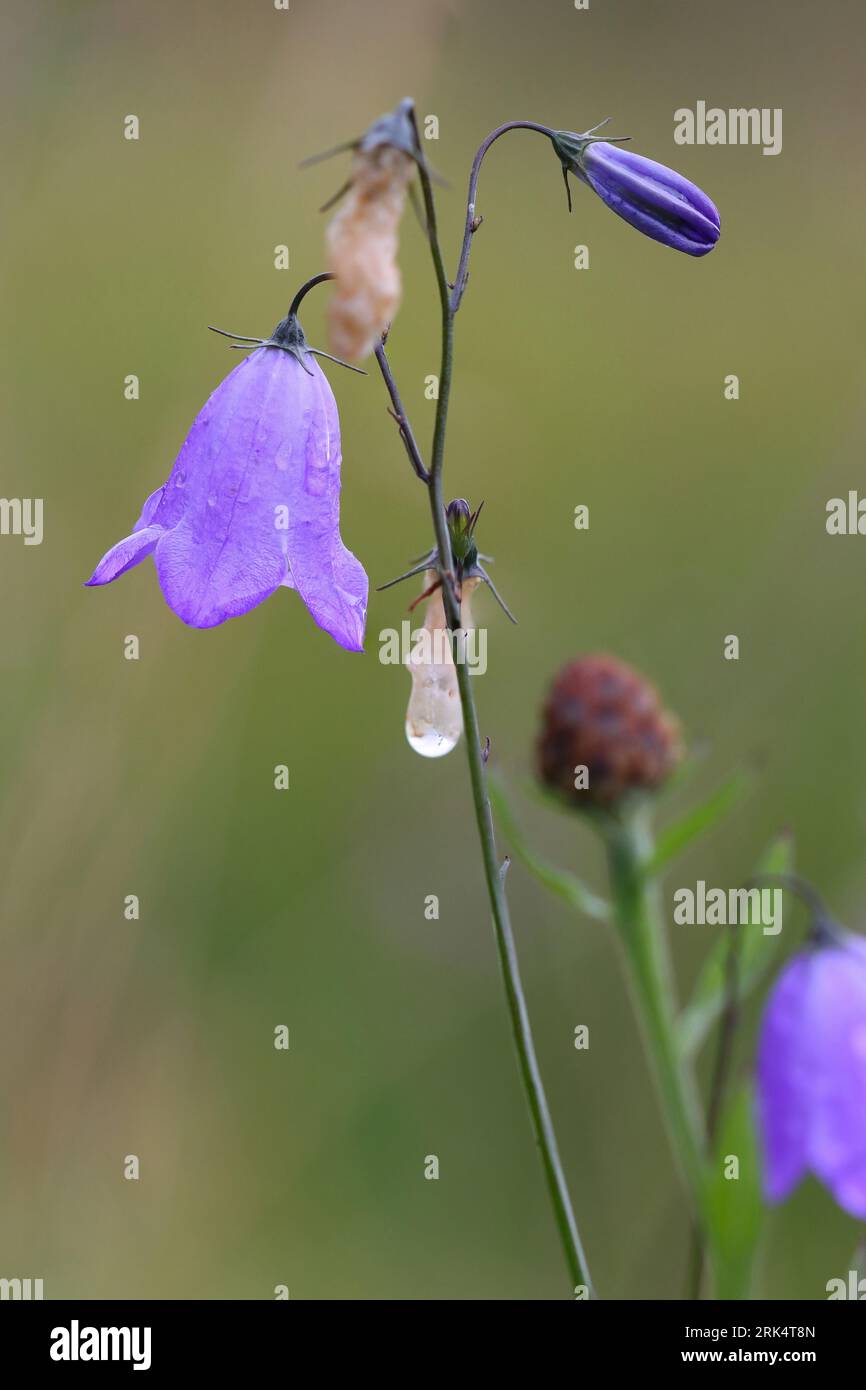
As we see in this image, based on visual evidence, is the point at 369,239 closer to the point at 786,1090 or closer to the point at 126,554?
the point at 126,554

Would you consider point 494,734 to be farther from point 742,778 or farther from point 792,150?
point 792,150

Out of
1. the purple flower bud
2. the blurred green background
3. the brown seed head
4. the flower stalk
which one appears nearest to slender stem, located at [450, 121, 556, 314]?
the flower stalk

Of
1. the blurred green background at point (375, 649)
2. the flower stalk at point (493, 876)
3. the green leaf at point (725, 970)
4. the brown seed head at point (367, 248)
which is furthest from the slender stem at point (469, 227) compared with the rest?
the blurred green background at point (375, 649)

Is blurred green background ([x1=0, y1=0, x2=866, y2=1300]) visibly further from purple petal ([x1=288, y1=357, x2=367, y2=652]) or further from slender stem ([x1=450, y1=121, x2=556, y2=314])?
slender stem ([x1=450, y1=121, x2=556, y2=314])

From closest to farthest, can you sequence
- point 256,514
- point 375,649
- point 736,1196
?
point 736,1196 < point 256,514 < point 375,649

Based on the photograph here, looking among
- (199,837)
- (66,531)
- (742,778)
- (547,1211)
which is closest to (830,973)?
(742,778)

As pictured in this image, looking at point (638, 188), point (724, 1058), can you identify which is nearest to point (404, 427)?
point (638, 188)
